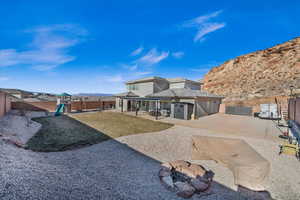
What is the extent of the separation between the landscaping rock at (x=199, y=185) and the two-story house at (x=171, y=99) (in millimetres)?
11263

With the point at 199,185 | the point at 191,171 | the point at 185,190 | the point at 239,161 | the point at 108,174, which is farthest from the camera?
the point at 239,161

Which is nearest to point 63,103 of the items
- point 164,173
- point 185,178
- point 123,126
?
point 123,126

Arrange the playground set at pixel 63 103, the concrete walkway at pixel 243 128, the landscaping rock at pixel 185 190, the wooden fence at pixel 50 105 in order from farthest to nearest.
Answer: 1. the wooden fence at pixel 50 105
2. the playground set at pixel 63 103
3. the concrete walkway at pixel 243 128
4. the landscaping rock at pixel 185 190

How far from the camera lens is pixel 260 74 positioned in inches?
1297

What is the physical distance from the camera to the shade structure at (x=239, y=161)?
3877 mm

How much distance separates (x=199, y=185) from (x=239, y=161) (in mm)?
2011

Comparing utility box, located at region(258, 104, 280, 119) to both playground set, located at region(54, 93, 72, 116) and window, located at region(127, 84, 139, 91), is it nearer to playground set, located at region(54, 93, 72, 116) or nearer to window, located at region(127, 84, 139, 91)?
window, located at region(127, 84, 139, 91)

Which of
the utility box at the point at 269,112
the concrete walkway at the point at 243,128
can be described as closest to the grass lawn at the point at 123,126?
the concrete walkway at the point at 243,128

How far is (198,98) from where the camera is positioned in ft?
50.5

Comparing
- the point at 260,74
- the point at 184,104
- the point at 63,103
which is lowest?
the point at 63,103

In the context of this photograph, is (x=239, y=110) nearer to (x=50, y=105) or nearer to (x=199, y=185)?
(x=199, y=185)

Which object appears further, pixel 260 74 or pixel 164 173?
pixel 260 74

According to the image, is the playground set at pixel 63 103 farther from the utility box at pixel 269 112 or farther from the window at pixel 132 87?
the utility box at pixel 269 112

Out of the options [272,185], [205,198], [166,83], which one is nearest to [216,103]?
[166,83]
